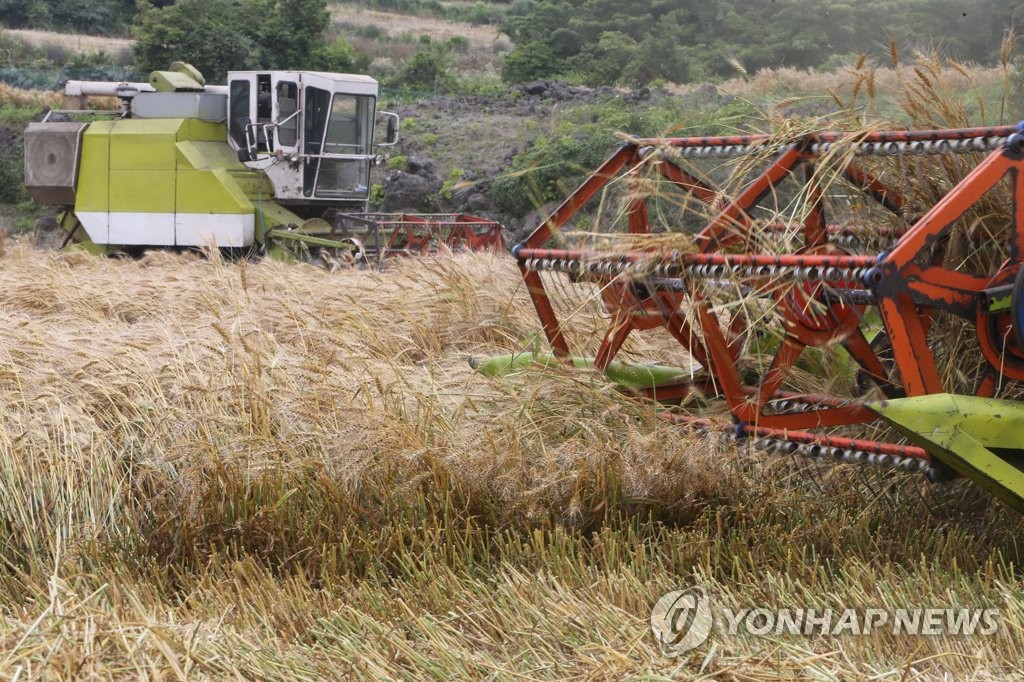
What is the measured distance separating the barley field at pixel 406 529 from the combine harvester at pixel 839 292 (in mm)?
309

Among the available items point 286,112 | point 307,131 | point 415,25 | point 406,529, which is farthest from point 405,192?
point 415,25

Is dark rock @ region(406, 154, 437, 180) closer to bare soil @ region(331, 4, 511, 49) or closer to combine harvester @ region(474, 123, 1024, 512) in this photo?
combine harvester @ region(474, 123, 1024, 512)

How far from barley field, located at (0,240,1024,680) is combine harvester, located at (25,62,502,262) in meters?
8.56

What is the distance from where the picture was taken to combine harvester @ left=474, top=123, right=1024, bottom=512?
3861 millimetres

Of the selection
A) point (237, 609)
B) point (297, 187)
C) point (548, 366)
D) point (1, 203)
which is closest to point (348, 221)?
point (297, 187)

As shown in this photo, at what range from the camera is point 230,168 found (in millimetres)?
14992

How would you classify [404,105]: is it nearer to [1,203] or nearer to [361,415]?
[1,203]

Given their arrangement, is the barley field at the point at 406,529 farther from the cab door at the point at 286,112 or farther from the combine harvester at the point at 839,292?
the cab door at the point at 286,112

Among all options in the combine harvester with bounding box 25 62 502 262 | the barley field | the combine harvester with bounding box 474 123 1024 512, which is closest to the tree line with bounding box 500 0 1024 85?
the combine harvester with bounding box 25 62 502 262

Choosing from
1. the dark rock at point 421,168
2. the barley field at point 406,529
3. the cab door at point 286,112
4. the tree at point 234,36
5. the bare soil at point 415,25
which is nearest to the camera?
the barley field at point 406,529

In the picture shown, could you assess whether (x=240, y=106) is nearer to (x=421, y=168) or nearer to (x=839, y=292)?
(x=421, y=168)

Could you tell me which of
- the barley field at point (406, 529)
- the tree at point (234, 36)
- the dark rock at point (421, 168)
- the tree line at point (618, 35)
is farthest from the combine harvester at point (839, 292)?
the tree at point (234, 36)

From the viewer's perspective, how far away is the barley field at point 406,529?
3350mm

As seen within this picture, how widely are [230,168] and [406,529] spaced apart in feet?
37.4
